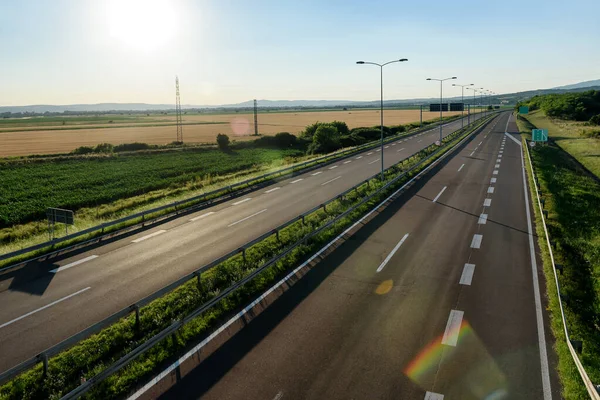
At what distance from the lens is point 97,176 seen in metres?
42.8

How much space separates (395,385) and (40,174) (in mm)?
47805

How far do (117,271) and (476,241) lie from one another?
1542 cm

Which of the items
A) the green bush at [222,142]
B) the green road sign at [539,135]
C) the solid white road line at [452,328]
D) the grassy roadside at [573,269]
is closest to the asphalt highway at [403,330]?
the solid white road line at [452,328]

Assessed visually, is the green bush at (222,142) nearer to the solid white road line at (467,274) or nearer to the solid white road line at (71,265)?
the solid white road line at (71,265)

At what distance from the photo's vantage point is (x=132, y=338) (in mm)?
Answer: 10969

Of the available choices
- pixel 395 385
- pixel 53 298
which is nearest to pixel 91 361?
pixel 53 298

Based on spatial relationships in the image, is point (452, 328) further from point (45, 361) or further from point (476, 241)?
point (45, 361)

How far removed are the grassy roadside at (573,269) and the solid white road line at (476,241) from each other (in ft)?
7.87

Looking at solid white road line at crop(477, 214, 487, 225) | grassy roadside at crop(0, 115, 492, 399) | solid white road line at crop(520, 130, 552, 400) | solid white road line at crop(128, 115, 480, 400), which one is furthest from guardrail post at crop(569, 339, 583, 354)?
solid white road line at crop(477, 214, 487, 225)

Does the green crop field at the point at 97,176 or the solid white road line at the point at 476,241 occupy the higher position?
the green crop field at the point at 97,176

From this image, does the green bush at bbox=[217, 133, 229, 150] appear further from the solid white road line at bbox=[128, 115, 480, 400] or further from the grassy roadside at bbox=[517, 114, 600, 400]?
the solid white road line at bbox=[128, 115, 480, 400]

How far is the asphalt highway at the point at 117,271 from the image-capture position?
11.8 metres

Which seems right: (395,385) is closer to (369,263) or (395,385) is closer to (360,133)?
(369,263)

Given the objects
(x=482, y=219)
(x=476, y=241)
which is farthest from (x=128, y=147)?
(x=476, y=241)
